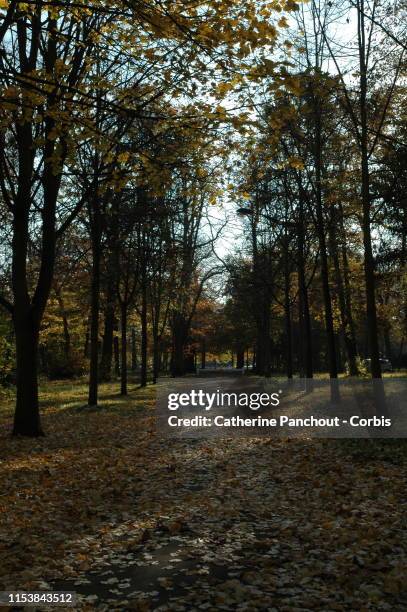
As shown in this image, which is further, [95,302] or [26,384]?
[95,302]

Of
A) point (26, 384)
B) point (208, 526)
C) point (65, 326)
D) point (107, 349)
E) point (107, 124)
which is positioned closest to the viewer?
point (208, 526)

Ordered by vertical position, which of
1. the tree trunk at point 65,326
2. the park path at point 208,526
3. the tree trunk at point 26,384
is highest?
the tree trunk at point 65,326

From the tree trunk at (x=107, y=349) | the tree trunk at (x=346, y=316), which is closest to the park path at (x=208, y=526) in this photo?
the tree trunk at (x=346, y=316)

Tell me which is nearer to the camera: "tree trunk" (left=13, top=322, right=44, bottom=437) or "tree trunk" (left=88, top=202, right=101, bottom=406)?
"tree trunk" (left=13, top=322, right=44, bottom=437)

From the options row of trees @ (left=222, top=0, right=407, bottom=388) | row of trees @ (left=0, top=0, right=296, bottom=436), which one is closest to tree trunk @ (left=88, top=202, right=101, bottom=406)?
row of trees @ (left=0, top=0, right=296, bottom=436)

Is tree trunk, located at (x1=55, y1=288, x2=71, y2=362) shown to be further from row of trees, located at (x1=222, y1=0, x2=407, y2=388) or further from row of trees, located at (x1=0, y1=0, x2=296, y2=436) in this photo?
row of trees, located at (x1=222, y1=0, x2=407, y2=388)

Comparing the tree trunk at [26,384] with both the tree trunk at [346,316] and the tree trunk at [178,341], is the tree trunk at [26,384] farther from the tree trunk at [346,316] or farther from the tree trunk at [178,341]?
the tree trunk at [178,341]

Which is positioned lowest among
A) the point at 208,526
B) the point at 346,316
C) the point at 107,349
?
the point at 208,526

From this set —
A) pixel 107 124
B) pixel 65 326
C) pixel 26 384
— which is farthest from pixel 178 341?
pixel 26 384

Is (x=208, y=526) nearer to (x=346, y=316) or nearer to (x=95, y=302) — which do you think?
(x=95, y=302)

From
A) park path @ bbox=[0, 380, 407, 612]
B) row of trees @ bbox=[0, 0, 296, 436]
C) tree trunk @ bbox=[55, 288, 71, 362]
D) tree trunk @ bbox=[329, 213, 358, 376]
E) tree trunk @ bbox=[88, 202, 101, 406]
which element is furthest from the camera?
tree trunk @ bbox=[55, 288, 71, 362]

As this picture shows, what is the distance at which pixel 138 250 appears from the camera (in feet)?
83.4

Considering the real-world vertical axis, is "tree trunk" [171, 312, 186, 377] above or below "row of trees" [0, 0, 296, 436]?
below

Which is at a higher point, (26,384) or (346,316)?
(346,316)
